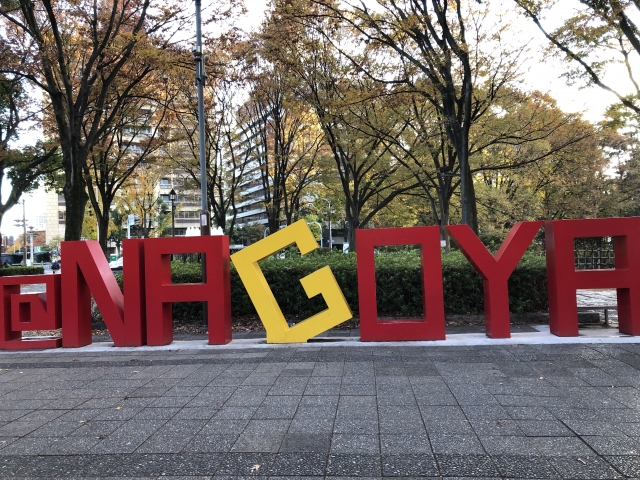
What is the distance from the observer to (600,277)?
7180 mm

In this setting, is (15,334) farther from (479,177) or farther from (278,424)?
(479,177)

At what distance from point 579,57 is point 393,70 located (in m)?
4.59

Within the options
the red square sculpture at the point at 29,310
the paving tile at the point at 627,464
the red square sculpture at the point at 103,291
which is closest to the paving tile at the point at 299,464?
the paving tile at the point at 627,464

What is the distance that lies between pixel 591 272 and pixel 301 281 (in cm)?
492

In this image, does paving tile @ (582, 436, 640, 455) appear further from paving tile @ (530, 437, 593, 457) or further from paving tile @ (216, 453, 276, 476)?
paving tile @ (216, 453, 276, 476)

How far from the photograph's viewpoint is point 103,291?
7707mm

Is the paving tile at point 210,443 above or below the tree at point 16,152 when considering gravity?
below

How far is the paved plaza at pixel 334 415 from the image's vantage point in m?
3.27

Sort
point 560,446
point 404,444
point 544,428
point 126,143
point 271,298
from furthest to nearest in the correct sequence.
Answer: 1. point 126,143
2. point 271,298
3. point 544,428
4. point 404,444
5. point 560,446

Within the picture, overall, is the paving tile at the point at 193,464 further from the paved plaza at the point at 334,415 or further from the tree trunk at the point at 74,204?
the tree trunk at the point at 74,204

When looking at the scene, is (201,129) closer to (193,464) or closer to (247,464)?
(193,464)

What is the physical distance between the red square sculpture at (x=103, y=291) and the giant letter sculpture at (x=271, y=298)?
1.86 metres

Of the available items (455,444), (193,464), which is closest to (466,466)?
(455,444)

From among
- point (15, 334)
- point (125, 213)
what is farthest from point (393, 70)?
point (125, 213)
